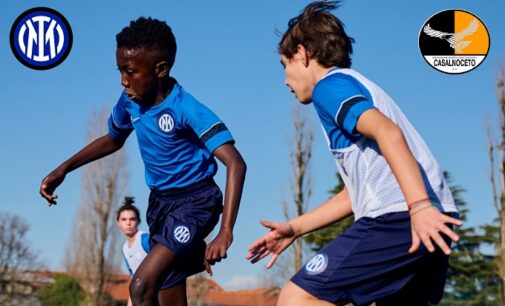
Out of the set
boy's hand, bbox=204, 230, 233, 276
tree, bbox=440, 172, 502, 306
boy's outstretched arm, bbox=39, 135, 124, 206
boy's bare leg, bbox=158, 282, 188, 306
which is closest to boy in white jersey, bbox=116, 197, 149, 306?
boy's outstretched arm, bbox=39, 135, 124, 206

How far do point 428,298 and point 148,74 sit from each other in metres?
2.92

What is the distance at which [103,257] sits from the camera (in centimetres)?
4628

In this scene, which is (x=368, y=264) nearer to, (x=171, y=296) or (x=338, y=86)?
(x=338, y=86)

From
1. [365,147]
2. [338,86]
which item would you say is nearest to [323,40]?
[338,86]

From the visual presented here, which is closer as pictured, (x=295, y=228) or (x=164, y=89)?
(x=295, y=228)

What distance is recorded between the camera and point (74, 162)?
24.4ft

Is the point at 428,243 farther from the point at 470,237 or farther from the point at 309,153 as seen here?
the point at 470,237

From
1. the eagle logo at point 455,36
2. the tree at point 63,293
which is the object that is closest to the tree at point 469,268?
the tree at point 63,293

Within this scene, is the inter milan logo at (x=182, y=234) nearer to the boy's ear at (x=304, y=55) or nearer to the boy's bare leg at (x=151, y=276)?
the boy's bare leg at (x=151, y=276)

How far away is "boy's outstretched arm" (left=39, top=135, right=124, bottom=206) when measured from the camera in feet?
24.0

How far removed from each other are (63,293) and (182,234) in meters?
47.3

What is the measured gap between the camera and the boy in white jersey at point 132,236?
11445 millimetres

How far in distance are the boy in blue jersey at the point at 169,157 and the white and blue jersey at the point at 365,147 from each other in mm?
2006

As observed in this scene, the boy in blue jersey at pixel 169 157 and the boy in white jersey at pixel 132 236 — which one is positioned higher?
the boy in blue jersey at pixel 169 157
